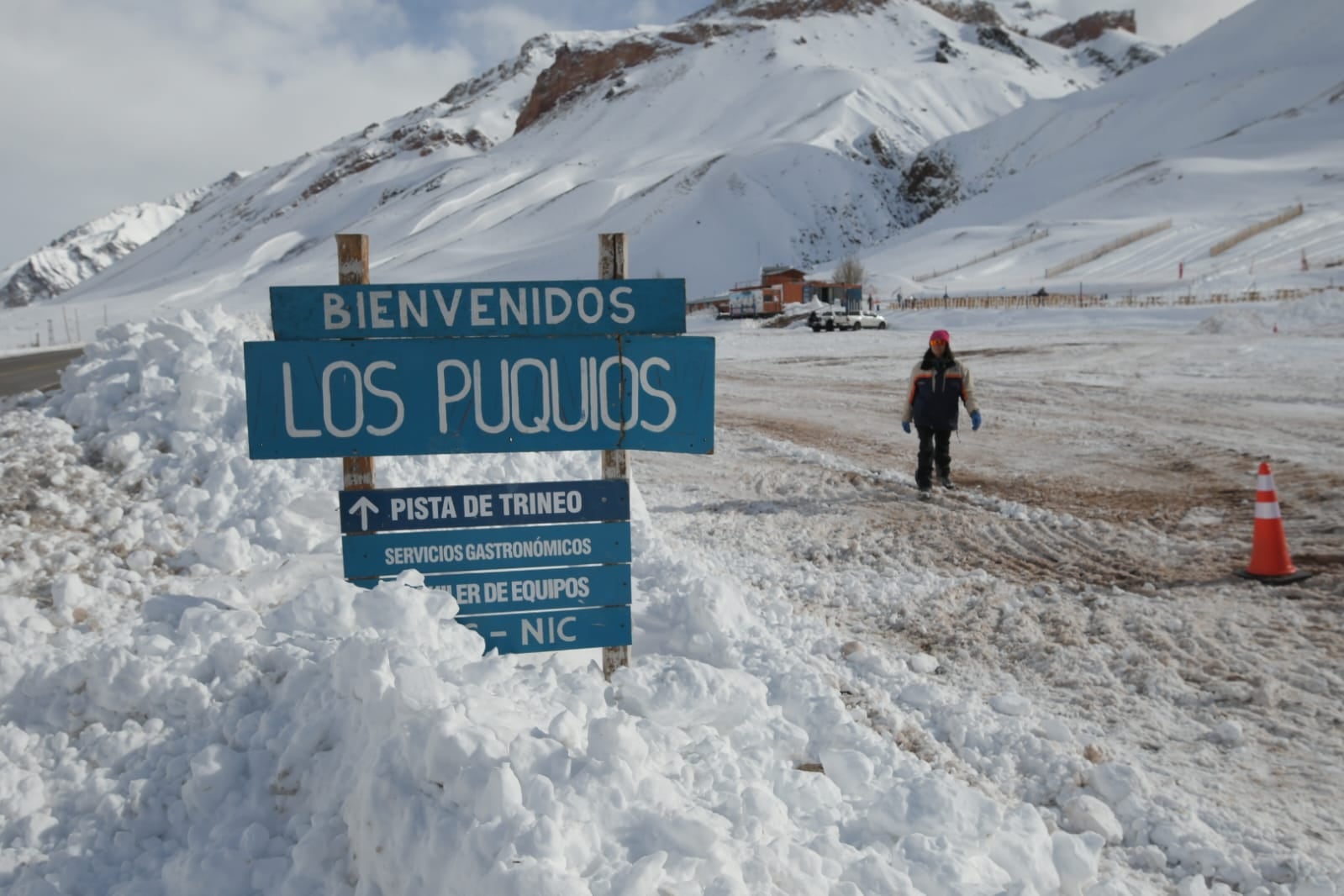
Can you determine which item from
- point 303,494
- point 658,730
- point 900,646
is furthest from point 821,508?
point 658,730

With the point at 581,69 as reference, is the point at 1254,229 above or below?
below

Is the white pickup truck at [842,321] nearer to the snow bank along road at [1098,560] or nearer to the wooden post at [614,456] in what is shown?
the snow bank along road at [1098,560]

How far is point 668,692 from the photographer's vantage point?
11.7 ft

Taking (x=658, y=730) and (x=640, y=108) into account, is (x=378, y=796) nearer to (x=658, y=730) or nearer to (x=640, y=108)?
(x=658, y=730)

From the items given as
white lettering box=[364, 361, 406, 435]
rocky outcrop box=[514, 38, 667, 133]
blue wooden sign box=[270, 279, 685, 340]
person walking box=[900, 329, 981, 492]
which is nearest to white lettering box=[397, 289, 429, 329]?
blue wooden sign box=[270, 279, 685, 340]

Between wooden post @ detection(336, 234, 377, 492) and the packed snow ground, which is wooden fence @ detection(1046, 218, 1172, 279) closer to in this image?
the packed snow ground

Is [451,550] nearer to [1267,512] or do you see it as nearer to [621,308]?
[621,308]

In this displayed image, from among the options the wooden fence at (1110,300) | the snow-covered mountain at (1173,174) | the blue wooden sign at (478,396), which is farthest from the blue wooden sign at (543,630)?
the snow-covered mountain at (1173,174)

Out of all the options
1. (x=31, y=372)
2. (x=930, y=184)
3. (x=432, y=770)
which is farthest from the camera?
(x=930, y=184)

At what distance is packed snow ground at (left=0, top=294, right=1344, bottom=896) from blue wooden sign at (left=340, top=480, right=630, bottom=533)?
1.01 feet

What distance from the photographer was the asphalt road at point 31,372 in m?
15.9

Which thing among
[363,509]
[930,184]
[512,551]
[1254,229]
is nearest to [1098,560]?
[512,551]

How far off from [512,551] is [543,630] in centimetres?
35

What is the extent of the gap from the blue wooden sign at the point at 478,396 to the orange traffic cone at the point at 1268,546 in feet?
15.1
